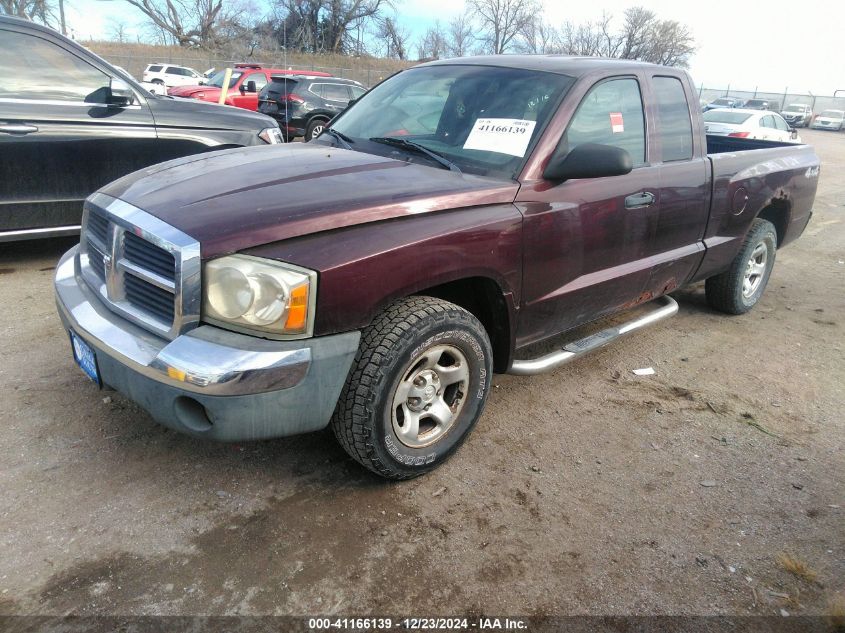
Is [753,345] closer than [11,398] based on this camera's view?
No

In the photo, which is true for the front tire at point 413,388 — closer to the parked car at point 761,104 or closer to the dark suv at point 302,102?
the dark suv at point 302,102

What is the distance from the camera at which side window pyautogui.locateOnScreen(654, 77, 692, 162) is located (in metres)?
3.78

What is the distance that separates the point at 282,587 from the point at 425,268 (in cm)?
127

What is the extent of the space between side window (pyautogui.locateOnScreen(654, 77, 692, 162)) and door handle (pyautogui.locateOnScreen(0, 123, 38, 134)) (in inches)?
172

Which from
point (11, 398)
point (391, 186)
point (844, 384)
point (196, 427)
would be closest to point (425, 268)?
point (391, 186)

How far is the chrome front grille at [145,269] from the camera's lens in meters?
2.16

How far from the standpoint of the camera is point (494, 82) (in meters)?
3.31

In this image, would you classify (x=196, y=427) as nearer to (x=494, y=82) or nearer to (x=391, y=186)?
(x=391, y=186)

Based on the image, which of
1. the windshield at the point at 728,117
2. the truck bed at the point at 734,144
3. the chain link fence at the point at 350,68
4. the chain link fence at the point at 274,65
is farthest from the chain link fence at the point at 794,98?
the truck bed at the point at 734,144

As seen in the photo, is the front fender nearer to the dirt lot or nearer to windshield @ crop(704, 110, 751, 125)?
the dirt lot

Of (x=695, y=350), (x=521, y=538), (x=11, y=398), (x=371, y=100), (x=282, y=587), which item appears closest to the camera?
(x=282, y=587)

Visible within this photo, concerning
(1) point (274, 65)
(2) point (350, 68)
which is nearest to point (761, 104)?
(2) point (350, 68)

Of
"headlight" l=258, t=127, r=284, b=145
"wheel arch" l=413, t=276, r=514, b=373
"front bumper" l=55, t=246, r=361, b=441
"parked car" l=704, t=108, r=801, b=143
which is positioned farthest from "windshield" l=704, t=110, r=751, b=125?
"front bumper" l=55, t=246, r=361, b=441

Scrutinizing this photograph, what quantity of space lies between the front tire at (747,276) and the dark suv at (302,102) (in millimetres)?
11171
